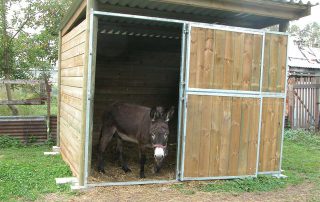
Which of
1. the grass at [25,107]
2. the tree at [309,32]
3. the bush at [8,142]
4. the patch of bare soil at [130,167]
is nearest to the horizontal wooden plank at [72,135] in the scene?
the patch of bare soil at [130,167]

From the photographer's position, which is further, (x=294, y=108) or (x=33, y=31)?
(x=294, y=108)

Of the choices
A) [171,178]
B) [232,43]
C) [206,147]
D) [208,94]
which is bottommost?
[171,178]

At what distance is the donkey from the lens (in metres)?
6.02

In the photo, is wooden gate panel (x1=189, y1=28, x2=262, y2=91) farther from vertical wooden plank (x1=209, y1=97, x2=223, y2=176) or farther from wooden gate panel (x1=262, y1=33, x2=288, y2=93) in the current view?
vertical wooden plank (x1=209, y1=97, x2=223, y2=176)

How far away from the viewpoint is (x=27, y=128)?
9.45 meters

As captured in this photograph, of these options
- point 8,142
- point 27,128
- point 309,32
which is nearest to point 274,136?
point 27,128

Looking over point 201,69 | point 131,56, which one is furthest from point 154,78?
point 201,69

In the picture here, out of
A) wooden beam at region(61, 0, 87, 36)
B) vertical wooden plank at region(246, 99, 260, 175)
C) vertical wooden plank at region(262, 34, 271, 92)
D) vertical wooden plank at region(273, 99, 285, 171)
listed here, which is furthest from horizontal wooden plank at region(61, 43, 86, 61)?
vertical wooden plank at region(273, 99, 285, 171)

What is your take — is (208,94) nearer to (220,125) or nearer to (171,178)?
(220,125)

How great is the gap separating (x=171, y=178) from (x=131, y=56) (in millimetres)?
4214

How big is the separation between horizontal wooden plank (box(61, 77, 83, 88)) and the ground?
165cm

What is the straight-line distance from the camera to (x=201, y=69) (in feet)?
19.6

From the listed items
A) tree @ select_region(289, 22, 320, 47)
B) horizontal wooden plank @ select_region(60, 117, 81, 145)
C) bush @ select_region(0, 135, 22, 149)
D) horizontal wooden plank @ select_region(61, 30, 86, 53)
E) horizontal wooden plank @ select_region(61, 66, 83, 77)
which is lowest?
bush @ select_region(0, 135, 22, 149)

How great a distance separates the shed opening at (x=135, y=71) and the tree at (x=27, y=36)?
3177 millimetres
